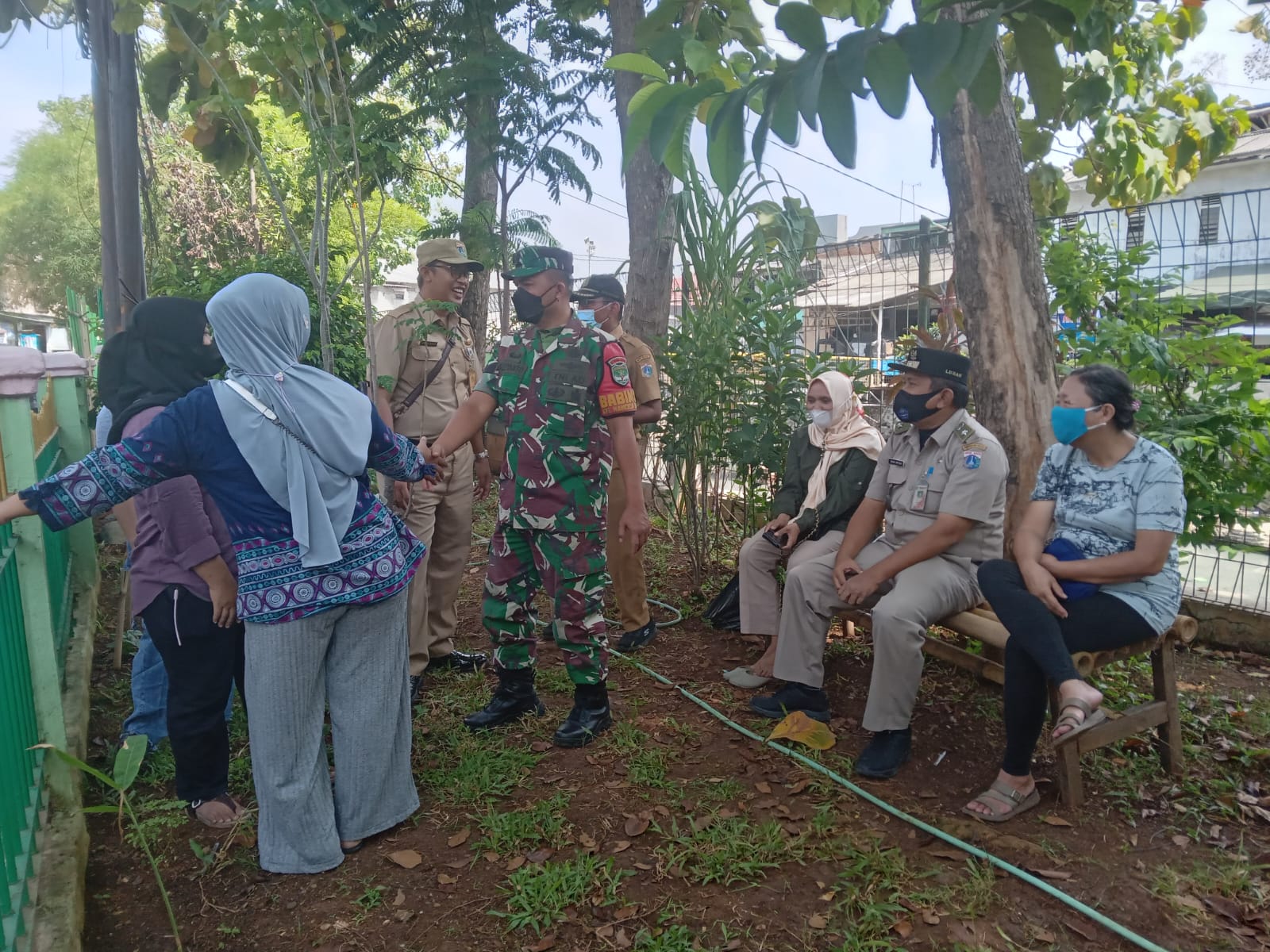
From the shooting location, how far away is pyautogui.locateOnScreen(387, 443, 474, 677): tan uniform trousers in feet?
12.9

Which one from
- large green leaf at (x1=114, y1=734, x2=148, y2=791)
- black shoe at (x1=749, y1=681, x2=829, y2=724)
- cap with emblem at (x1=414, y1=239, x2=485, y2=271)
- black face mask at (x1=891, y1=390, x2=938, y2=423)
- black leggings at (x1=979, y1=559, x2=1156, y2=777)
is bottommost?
black shoe at (x1=749, y1=681, x2=829, y2=724)

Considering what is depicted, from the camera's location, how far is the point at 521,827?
116 inches

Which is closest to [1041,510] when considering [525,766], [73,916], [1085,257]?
[1085,257]

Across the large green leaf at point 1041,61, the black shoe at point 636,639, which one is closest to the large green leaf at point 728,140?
the large green leaf at point 1041,61

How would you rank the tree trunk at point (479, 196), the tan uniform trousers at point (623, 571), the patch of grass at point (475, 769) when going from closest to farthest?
the patch of grass at point (475, 769) → the tan uniform trousers at point (623, 571) → the tree trunk at point (479, 196)

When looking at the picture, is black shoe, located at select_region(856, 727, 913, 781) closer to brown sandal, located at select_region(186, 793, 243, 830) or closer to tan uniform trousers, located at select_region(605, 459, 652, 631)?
tan uniform trousers, located at select_region(605, 459, 652, 631)

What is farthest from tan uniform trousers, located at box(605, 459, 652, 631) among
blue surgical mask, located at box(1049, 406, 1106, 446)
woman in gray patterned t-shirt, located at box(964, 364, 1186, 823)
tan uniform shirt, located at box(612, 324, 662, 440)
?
blue surgical mask, located at box(1049, 406, 1106, 446)

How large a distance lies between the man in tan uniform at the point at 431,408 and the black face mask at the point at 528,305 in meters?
0.58

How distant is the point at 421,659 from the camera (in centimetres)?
406

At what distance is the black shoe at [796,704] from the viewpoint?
369 centimetres

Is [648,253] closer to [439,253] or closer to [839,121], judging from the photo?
[439,253]

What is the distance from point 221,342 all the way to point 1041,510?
2.84m

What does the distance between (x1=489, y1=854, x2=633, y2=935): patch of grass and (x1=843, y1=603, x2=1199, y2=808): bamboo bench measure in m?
1.54

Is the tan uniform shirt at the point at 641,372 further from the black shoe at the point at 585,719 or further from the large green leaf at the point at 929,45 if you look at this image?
the large green leaf at the point at 929,45
